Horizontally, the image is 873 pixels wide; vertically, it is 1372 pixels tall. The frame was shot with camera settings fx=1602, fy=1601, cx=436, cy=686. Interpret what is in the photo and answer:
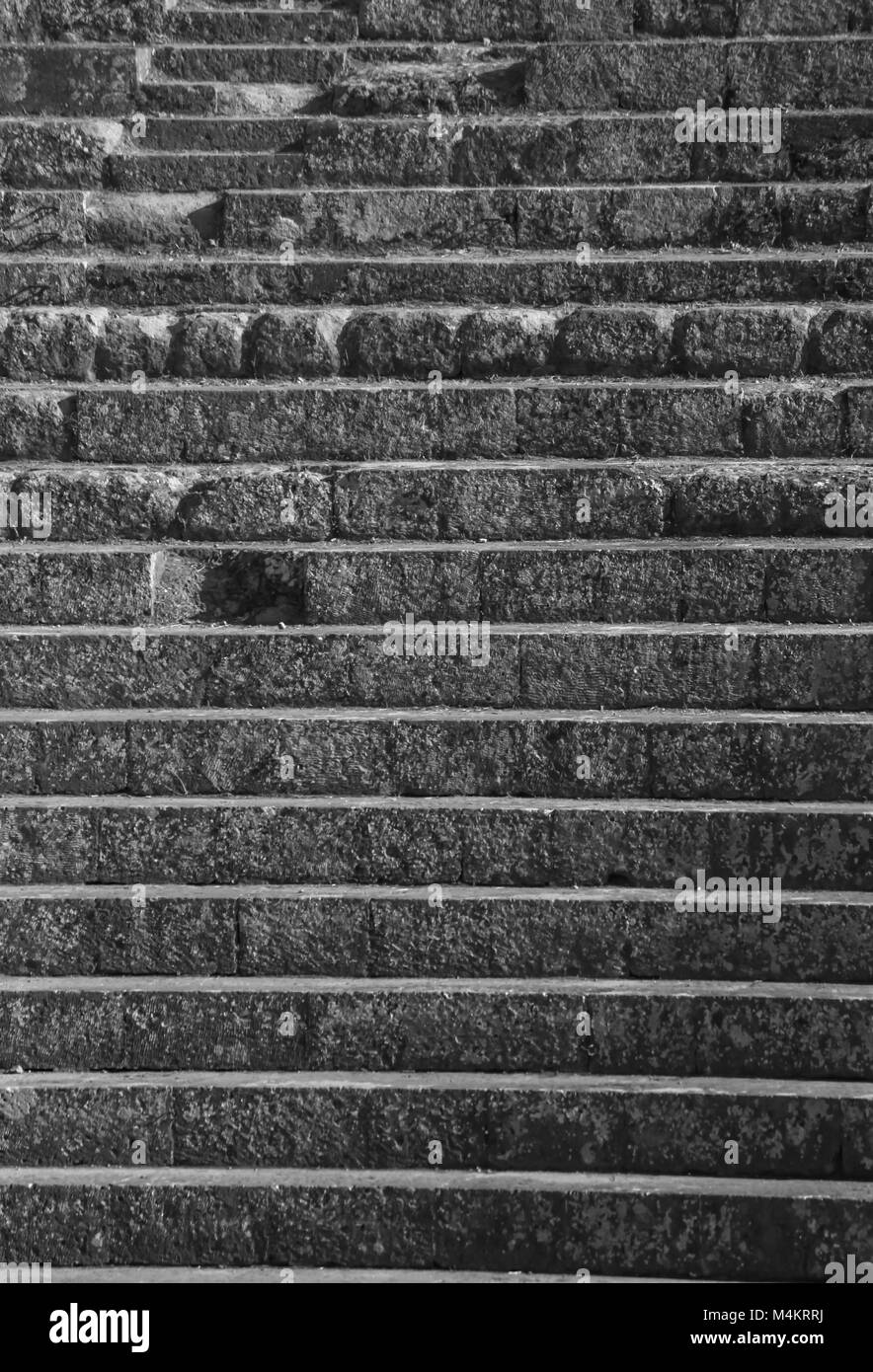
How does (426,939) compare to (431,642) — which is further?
(431,642)

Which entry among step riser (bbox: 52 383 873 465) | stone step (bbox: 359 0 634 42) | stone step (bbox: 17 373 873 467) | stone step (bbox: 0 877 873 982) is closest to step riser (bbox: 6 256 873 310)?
stone step (bbox: 17 373 873 467)

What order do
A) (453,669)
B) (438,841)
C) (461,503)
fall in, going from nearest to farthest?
(438,841) < (453,669) < (461,503)

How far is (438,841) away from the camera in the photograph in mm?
5551

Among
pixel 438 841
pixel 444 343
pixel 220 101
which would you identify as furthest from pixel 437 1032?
pixel 220 101

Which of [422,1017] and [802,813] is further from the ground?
[802,813]

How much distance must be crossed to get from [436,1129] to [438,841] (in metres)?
1.04

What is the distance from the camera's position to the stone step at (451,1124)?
15.8 feet

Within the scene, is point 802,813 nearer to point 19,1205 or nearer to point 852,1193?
point 852,1193

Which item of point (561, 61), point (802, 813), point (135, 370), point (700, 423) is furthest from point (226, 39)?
point (802, 813)

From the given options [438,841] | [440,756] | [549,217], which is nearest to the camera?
[438,841]

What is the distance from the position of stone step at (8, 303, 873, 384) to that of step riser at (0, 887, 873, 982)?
3155 millimetres

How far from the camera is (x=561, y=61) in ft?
28.9

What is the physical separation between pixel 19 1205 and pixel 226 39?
718cm

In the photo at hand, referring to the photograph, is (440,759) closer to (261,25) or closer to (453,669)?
(453,669)
